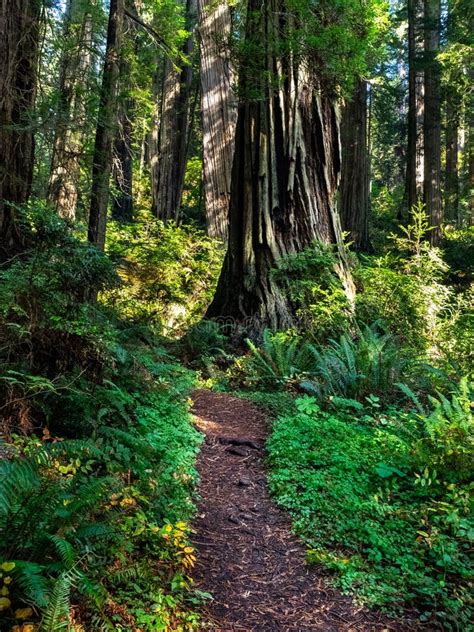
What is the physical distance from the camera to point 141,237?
11047 millimetres

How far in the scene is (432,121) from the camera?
14180 mm

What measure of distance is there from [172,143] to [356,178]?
Answer: 585cm

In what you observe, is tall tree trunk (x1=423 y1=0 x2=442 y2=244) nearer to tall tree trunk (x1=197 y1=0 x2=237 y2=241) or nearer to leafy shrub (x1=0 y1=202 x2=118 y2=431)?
tall tree trunk (x1=197 y1=0 x2=237 y2=241)

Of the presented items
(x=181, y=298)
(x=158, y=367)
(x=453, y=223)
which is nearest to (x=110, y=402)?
(x=158, y=367)

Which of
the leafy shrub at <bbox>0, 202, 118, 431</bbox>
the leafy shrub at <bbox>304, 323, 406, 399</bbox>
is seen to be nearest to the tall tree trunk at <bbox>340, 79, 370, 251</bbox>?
the leafy shrub at <bbox>304, 323, 406, 399</bbox>

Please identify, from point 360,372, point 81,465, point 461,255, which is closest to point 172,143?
point 461,255

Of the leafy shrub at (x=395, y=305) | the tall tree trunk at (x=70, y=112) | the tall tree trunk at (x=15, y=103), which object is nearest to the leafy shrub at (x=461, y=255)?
the leafy shrub at (x=395, y=305)

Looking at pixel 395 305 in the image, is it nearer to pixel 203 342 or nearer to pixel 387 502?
pixel 203 342

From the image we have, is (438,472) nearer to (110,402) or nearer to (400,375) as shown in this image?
(400,375)

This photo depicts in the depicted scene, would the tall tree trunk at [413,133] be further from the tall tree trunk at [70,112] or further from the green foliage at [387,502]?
the green foliage at [387,502]

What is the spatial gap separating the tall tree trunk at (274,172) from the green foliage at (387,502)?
3399mm

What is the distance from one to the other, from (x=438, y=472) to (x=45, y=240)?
353cm

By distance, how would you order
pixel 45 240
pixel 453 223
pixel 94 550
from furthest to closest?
1. pixel 453 223
2. pixel 45 240
3. pixel 94 550

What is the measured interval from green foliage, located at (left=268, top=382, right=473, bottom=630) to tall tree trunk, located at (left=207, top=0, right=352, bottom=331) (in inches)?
134
